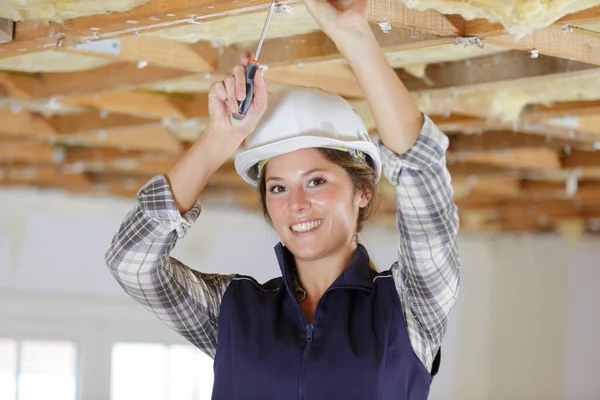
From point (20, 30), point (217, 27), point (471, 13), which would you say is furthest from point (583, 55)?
point (20, 30)

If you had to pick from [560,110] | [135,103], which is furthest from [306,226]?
[135,103]

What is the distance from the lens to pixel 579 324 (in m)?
6.32

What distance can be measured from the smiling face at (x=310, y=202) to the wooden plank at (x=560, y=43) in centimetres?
59

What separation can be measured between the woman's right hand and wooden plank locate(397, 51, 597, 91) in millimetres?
1134

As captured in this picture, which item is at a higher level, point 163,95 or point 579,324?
point 163,95

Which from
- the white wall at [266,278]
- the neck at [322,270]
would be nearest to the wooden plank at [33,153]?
the white wall at [266,278]

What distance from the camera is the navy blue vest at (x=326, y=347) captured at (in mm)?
1572

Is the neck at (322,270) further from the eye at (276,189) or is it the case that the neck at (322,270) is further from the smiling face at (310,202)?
the eye at (276,189)

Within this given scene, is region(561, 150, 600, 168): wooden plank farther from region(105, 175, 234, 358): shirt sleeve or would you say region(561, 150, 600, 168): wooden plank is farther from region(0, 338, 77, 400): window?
region(0, 338, 77, 400): window

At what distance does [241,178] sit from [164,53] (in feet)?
7.66

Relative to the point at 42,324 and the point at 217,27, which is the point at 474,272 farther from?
the point at 217,27

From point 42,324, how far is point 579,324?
3.67 meters

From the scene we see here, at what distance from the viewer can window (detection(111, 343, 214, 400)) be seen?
5.38m

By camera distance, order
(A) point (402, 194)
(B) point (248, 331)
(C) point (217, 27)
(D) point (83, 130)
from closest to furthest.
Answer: (A) point (402, 194) → (B) point (248, 331) → (C) point (217, 27) → (D) point (83, 130)
